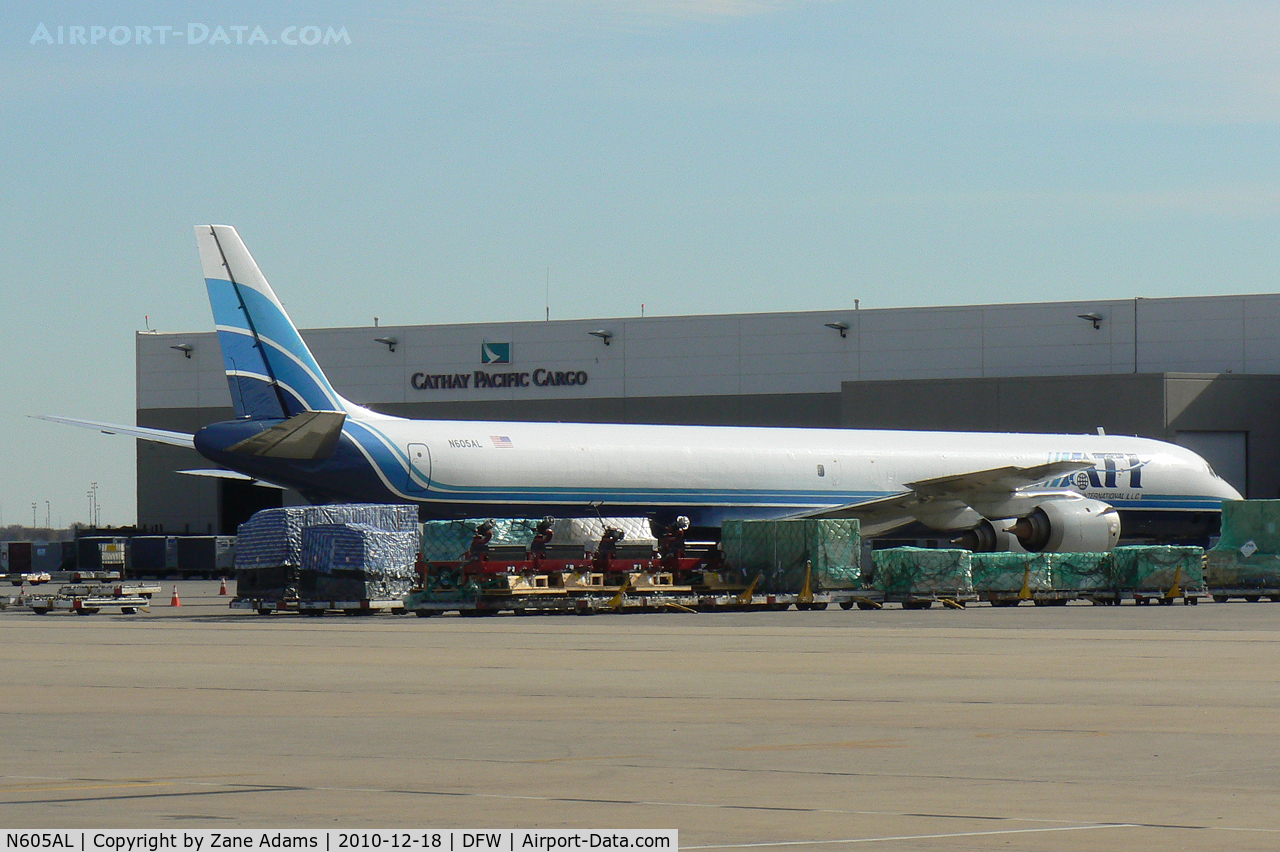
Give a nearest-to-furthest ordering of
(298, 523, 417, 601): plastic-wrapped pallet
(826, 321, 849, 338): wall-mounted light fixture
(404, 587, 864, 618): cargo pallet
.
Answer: (298, 523, 417, 601): plastic-wrapped pallet
(404, 587, 864, 618): cargo pallet
(826, 321, 849, 338): wall-mounted light fixture

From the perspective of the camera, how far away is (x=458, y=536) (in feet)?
105

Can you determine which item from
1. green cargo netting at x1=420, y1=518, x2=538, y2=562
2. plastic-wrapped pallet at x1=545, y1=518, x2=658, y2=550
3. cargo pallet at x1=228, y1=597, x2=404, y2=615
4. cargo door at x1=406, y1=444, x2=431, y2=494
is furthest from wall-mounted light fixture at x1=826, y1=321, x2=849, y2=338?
cargo pallet at x1=228, y1=597, x2=404, y2=615

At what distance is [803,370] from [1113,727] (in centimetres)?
5513

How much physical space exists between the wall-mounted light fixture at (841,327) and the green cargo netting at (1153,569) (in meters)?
32.0

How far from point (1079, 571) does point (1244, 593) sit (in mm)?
3953

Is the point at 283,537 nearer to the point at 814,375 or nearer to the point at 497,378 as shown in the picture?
the point at 814,375

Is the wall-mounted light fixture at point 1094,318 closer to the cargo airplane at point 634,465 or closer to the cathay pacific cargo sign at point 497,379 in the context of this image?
the cargo airplane at point 634,465

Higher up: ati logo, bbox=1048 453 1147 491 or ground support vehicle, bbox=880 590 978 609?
ati logo, bbox=1048 453 1147 491

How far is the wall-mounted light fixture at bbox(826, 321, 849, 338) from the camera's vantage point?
6694cm

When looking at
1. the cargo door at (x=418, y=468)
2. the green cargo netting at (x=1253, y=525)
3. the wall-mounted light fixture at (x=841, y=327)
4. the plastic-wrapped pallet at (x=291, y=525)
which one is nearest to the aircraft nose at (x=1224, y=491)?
the green cargo netting at (x=1253, y=525)

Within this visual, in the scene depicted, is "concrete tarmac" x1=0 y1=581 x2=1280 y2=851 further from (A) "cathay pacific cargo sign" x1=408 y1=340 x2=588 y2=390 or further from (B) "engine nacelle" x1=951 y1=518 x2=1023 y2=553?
(A) "cathay pacific cargo sign" x1=408 y1=340 x2=588 y2=390

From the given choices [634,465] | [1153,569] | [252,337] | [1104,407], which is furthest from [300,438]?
[1104,407]

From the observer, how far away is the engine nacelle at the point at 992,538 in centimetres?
4069

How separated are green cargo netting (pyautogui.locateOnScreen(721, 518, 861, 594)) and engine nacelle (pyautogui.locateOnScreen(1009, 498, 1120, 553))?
303 inches
